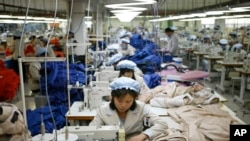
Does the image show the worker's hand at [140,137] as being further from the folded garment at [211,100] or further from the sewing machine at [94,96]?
the folded garment at [211,100]

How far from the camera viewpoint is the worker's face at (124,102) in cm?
250

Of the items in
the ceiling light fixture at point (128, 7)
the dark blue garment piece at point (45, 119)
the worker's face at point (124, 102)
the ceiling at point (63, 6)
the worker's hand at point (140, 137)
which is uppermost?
the ceiling at point (63, 6)

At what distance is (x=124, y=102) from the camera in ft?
8.23

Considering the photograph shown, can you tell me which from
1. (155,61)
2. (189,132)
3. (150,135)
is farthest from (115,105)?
(155,61)

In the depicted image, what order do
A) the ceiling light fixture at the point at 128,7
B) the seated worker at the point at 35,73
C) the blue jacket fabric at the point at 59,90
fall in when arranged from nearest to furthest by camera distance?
the blue jacket fabric at the point at 59,90 → the ceiling light fixture at the point at 128,7 → the seated worker at the point at 35,73

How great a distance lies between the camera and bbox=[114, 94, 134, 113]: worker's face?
250cm

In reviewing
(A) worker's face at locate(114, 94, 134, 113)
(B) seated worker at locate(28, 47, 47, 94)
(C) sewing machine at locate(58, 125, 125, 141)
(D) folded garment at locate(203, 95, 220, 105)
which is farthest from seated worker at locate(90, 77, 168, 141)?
(B) seated worker at locate(28, 47, 47, 94)

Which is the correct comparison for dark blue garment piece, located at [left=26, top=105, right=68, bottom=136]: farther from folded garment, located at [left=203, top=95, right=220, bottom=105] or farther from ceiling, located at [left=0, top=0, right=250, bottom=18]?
ceiling, located at [left=0, top=0, right=250, bottom=18]

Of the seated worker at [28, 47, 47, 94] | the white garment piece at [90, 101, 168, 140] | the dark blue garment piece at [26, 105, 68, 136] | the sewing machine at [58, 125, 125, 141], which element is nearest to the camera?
the sewing machine at [58, 125, 125, 141]

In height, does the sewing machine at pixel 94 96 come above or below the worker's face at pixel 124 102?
below

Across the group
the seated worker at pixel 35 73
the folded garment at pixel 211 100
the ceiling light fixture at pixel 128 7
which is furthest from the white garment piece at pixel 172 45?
the folded garment at pixel 211 100

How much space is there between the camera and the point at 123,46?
836 cm

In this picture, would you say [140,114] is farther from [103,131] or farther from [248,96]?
[248,96]

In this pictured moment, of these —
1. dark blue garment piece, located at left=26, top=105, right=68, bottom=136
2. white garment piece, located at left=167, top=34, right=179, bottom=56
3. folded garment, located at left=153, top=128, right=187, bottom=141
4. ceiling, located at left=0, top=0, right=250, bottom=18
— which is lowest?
dark blue garment piece, located at left=26, top=105, right=68, bottom=136
